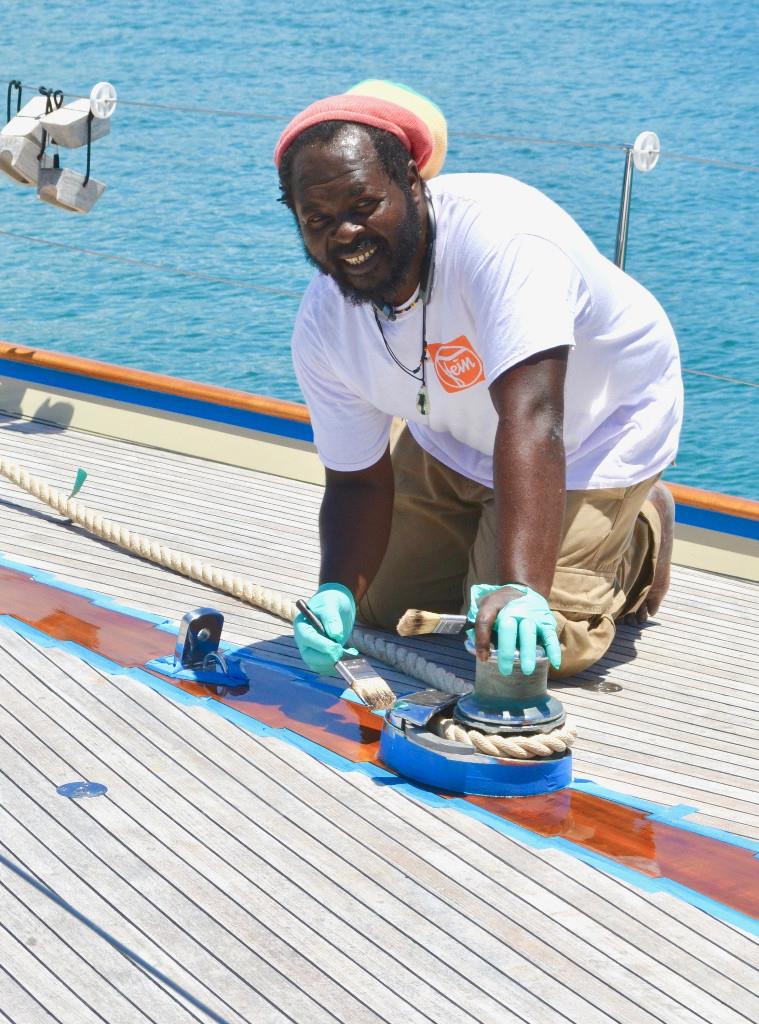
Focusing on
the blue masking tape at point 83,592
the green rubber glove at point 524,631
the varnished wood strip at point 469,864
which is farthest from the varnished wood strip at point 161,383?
the green rubber glove at point 524,631

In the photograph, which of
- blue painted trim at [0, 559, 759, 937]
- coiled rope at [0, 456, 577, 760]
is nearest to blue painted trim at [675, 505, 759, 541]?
coiled rope at [0, 456, 577, 760]

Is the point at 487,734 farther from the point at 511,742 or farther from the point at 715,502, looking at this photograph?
the point at 715,502

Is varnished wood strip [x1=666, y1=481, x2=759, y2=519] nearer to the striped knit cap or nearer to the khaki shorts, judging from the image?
the khaki shorts

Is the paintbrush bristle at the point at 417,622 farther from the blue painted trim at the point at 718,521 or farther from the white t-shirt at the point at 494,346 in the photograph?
the blue painted trim at the point at 718,521

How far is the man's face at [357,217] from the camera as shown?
2404mm

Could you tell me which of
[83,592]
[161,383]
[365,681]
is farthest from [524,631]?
[161,383]

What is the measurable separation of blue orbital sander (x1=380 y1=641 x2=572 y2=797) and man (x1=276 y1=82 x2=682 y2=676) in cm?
10

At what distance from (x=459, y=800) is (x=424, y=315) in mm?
862

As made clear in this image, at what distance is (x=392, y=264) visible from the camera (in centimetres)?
251

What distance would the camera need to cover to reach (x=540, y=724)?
2.36 metres

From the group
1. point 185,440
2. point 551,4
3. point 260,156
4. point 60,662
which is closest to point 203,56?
point 260,156

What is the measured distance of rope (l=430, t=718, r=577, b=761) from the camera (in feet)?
7.62

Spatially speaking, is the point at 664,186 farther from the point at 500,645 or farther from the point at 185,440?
the point at 500,645

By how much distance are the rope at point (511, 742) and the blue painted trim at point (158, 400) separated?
2076 mm
